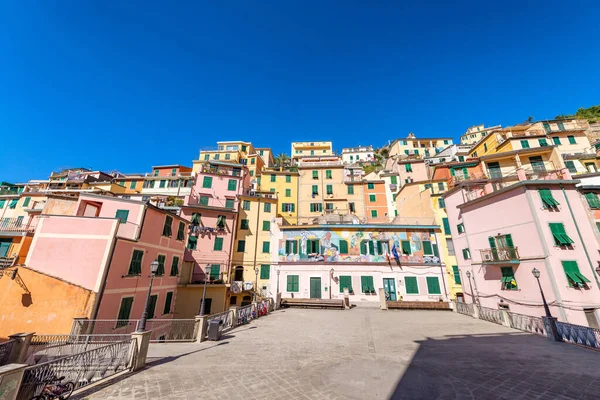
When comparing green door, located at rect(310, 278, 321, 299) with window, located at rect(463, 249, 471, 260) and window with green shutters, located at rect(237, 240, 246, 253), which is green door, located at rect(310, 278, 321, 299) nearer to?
window with green shutters, located at rect(237, 240, 246, 253)

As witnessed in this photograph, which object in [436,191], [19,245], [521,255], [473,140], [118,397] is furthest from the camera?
[473,140]

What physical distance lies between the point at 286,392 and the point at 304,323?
31.5 ft

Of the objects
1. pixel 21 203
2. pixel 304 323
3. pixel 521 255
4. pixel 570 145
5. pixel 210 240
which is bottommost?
pixel 304 323

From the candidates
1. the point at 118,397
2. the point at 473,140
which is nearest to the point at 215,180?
the point at 118,397

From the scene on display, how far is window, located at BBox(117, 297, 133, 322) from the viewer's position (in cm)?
1470

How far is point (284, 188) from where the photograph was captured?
37250 millimetres

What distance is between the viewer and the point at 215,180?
3075 cm

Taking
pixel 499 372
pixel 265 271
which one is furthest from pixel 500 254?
pixel 265 271

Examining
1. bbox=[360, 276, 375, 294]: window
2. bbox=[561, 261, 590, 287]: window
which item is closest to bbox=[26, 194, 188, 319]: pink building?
bbox=[360, 276, 375, 294]: window

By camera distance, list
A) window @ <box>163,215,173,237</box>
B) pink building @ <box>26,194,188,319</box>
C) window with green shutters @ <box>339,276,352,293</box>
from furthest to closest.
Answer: window with green shutters @ <box>339,276,352,293</box> → window @ <box>163,215,173,237</box> → pink building @ <box>26,194,188,319</box>

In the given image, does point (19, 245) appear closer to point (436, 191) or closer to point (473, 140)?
point (436, 191)

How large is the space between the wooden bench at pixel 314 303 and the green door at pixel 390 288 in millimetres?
4992

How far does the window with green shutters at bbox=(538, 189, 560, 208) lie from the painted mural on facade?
958 cm

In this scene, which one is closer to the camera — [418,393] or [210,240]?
[418,393]
